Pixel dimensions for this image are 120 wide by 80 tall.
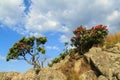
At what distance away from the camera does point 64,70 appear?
35.2m

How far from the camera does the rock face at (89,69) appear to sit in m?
31.8

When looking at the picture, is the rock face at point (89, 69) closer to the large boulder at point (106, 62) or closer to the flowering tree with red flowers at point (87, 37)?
the large boulder at point (106, 62)

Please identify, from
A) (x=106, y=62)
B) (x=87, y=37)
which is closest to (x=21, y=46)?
(x=87, y=37)

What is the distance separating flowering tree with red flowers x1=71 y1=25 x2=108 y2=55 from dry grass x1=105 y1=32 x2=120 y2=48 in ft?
2.21

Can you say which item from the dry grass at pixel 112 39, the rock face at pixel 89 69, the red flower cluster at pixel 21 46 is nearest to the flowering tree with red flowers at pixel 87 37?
the dry grass at pixel 112 39

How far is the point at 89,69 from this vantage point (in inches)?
1351

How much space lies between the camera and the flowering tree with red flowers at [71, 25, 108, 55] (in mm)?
37406

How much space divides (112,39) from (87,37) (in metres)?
3.43

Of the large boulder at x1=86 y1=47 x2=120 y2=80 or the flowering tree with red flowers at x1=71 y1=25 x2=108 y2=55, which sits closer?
the large boulder at x1=86 y1=47 x2=120 y2=80

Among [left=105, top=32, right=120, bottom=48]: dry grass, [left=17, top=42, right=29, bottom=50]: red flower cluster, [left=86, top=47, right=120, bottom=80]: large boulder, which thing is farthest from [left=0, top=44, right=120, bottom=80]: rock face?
[left=17, top=42, right=29, bottom=50]: red flower cluster

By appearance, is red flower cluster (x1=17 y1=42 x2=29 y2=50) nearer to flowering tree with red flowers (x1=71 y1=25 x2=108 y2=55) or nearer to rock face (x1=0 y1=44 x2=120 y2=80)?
rock face (x1=0 y1=44 x2=120 y2=80)

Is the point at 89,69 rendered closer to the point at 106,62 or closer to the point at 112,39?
the point at 106,62

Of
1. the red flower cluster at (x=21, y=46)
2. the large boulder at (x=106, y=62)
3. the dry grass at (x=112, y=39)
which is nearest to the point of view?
the large boulder at (x=106, y=62)

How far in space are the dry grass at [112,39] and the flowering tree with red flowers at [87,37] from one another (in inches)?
26.5
